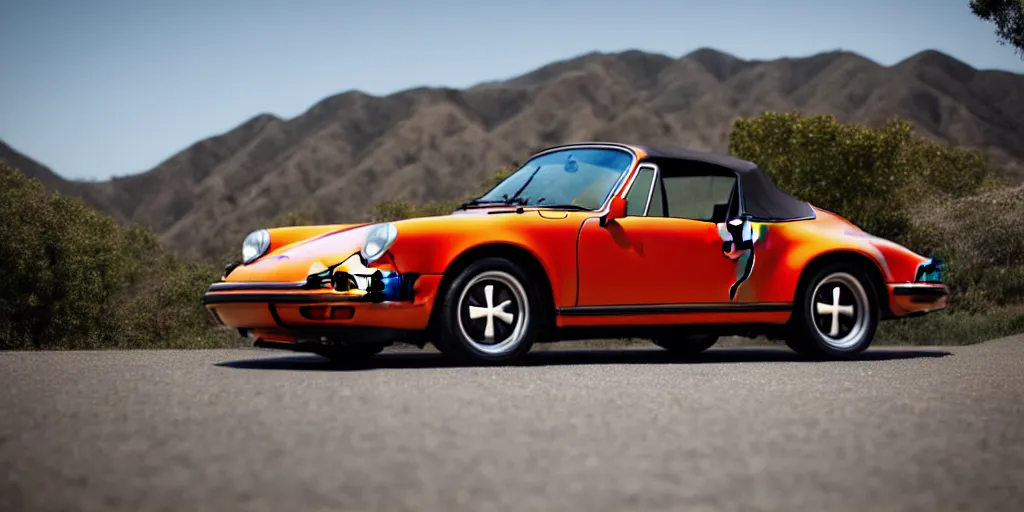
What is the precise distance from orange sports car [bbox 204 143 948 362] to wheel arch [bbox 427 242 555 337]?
0.01 meters

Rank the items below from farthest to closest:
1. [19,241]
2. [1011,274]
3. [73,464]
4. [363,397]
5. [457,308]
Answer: [19,241]
[1011,274]
[457,308]
[363,397]
[73,464]

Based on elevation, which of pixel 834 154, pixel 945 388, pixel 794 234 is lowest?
pixel 945 388

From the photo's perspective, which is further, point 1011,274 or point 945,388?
point 1011,274

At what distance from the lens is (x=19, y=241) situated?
1797 inches

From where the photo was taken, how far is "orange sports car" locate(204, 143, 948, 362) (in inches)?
321

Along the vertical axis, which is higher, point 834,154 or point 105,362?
point 834,154

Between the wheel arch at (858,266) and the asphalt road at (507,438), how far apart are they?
1281 millimetres

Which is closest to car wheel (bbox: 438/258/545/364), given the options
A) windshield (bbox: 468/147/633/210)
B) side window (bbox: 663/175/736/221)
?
windshield (bbox: 468/147/633/210)

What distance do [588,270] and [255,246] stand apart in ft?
7.99

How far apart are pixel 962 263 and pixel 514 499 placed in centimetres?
2760

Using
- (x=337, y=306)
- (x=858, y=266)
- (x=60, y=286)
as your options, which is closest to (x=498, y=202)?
(x=337, y=306)

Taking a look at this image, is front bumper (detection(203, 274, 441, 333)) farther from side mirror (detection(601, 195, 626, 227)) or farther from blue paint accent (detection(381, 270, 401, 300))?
side mirror (detection(601, 195, 626, 227))

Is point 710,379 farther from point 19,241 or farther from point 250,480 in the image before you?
point 19,241

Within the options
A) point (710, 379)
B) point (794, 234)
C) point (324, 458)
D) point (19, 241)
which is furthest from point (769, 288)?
point (19, 241)
